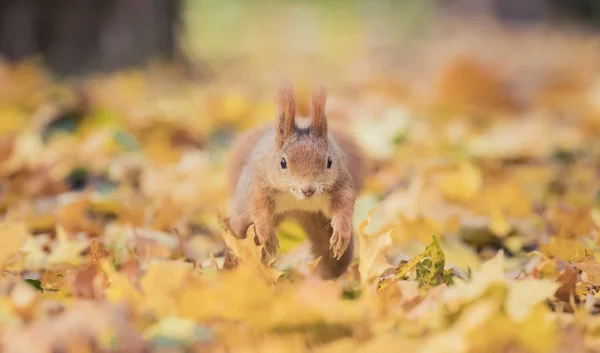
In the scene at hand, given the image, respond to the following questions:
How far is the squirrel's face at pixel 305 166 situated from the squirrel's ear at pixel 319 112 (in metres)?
0.02

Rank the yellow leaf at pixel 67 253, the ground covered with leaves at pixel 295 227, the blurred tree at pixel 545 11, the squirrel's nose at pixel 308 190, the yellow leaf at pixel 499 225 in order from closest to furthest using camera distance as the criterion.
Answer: the ground covered with leaves at pixel 295 227 → the squirrel's nose at pixel 308 190 → the yellow leaf at pixel 67 253 → the yellow leaf at pixel 499 225 → the blurred tree at pixel 545 11

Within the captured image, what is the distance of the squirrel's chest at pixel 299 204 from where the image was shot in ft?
7.19

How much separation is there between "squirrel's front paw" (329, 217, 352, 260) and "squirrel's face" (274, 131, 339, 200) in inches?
3.8

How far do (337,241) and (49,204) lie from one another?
1390 millimetres

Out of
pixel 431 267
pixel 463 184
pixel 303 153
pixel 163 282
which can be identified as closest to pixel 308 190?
pixel 303 153

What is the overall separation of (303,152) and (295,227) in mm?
631

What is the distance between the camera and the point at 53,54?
5.98 m

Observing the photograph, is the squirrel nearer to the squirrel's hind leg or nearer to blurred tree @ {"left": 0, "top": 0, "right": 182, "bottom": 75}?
the squirrel's hind leg

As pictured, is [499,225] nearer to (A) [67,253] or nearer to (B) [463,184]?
(B) [463,184]

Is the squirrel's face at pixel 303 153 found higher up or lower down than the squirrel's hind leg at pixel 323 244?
higher up

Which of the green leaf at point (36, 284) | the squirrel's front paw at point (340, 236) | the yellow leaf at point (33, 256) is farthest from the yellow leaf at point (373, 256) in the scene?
the yellow leaf at point (33, 256)

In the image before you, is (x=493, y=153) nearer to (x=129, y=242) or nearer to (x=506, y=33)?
(x=129, y=242)

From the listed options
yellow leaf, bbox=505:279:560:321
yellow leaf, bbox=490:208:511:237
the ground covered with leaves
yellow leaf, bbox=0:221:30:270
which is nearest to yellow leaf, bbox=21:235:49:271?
the ground covered with leaves

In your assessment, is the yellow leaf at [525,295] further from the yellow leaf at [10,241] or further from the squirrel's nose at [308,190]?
the yellow leaf at [10,241]
